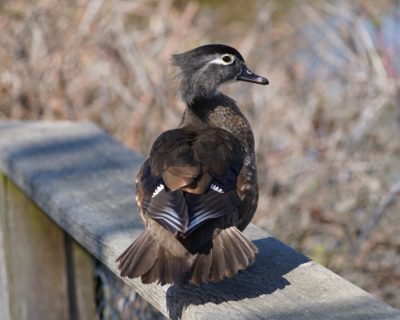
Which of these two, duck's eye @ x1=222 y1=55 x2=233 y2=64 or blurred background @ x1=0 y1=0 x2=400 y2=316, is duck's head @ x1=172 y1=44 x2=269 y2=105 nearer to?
duck's eye @ x1=222 y1=55 x2=233 y2=64

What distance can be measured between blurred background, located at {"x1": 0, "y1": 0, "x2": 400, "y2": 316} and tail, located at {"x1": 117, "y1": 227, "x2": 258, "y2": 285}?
7.38 ft

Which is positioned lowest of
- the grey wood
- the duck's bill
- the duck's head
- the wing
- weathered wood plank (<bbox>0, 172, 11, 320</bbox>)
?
weathered wood plank (<bbox>0, 172, 11, 320</bbox>)

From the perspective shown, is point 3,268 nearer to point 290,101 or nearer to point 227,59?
point 227,59

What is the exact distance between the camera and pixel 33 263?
11.2ft

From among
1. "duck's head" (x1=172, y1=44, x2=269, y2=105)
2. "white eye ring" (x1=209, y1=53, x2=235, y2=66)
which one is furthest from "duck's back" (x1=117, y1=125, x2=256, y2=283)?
"white eye ring" (x1=209, y1=53, x2=235, y2=66)

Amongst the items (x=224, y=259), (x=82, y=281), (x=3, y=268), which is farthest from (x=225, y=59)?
(x=224, y=259)

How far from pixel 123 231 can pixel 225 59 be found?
3.43 feet

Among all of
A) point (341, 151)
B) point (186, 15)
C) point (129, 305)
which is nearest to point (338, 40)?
point (341, 151)

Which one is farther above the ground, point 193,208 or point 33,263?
point 193,208

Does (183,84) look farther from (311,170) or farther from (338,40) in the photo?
(338,40)

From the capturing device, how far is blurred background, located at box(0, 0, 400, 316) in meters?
5.02

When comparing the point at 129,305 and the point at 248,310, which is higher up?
the point at 248,310

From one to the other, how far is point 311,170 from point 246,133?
6.84 feet

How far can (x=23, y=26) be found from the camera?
19.8 feet
